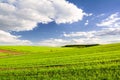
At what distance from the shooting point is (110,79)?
22656 millimetres

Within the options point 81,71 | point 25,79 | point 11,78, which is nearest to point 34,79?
point 25,79

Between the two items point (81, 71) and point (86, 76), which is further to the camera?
A: point (81, 71)

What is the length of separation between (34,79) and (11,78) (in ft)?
12.4

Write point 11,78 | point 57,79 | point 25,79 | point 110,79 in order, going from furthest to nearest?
point 11,78 → point 25,79 → point 57,79 → point 110,79

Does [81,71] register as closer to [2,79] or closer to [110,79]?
[110,79]

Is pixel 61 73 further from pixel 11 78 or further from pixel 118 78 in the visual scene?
pixel 118 78

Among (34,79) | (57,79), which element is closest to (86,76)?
(57,79)

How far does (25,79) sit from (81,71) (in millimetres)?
6319

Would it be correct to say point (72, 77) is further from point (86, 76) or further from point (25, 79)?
point (25, 79)

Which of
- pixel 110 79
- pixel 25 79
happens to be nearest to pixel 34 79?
pixel 25 79

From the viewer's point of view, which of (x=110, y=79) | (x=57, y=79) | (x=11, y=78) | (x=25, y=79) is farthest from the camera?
(x=11, y=78)

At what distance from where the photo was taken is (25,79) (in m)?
26.3

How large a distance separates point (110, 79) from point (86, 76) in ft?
10.1

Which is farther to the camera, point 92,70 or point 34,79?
point 92,70
